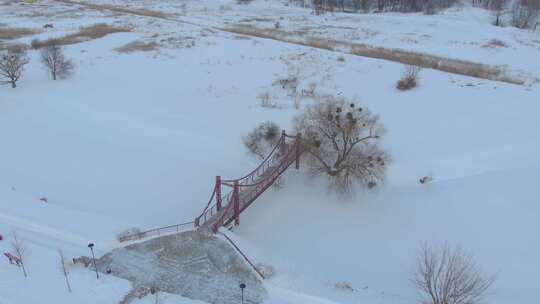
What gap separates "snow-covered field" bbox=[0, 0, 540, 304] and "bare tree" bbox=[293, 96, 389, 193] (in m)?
1.32

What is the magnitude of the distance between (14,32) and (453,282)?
68.4 meters

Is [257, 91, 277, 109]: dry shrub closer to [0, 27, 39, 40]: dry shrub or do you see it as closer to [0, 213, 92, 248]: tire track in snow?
[0, 213, 92, 248]: tire track in snow

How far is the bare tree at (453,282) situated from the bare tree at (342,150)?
19.6 feet

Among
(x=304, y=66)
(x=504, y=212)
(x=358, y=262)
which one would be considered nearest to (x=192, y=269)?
(x=358, y=262)

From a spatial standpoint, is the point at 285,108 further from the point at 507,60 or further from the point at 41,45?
the point at 41,45

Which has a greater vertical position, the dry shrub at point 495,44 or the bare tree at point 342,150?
the dry shrub at point 495,44

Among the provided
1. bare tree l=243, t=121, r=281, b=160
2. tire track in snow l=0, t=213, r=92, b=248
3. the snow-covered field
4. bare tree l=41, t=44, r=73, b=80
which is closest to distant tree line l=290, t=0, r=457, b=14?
the snow-covered field

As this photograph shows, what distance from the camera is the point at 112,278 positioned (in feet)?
60.6

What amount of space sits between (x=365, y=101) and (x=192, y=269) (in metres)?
22.8

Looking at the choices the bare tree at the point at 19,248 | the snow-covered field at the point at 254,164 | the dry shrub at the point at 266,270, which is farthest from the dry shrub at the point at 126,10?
the dry shrub at the point at 266,270

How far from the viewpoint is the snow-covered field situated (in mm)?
20094

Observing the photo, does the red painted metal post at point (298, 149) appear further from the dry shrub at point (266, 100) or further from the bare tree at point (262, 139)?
the dry shrub at point (266, 100)

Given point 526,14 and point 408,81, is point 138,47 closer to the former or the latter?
point 408,81

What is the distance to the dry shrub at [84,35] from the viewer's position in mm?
54534
